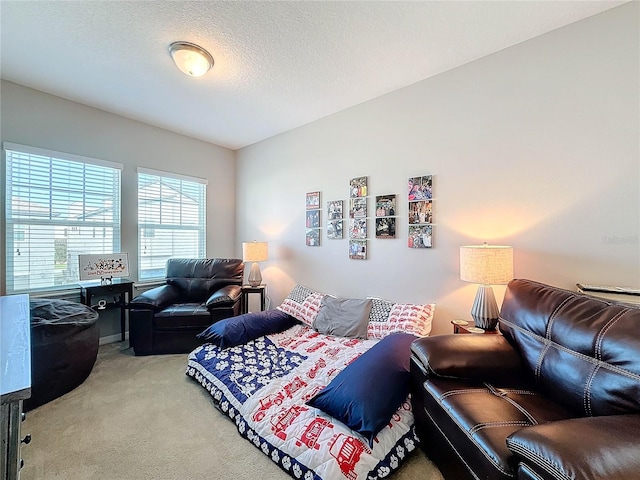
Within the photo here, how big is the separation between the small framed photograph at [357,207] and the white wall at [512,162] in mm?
110

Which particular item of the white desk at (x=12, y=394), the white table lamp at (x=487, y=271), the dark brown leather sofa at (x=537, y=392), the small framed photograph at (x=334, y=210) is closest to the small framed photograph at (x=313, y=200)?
the small framed photograph at (x=334, y=210)

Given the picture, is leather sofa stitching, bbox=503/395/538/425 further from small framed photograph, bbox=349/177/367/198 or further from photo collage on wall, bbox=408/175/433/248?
small framed photograph, bbox=349/177/367/198

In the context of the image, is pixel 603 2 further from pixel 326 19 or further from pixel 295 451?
pixel 295 451

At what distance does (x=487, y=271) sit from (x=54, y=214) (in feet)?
13.9

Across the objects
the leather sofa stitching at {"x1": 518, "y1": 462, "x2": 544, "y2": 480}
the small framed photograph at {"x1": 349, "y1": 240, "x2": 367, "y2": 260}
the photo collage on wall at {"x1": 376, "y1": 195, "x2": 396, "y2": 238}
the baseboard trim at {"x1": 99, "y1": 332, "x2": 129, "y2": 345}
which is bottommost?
the baseboard trim at {"x1": 99, "y1": 332, "x2": 129, "y2": 345}

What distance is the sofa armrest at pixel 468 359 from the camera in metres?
1.45

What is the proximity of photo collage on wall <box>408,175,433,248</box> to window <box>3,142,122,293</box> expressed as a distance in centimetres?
352

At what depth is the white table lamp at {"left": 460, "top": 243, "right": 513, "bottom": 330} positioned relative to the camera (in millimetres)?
1842

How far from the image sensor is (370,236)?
9.48 ft

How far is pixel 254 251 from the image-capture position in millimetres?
3553

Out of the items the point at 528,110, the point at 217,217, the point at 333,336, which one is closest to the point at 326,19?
the point at 528,110

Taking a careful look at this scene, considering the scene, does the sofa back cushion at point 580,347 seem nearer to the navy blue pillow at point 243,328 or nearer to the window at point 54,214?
the navy blue pillow at point 243,328

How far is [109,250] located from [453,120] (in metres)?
4.11

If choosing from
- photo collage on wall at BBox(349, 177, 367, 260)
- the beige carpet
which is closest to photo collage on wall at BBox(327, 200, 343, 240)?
photo collage on wall at BBox(349, 177, 367, 260)
